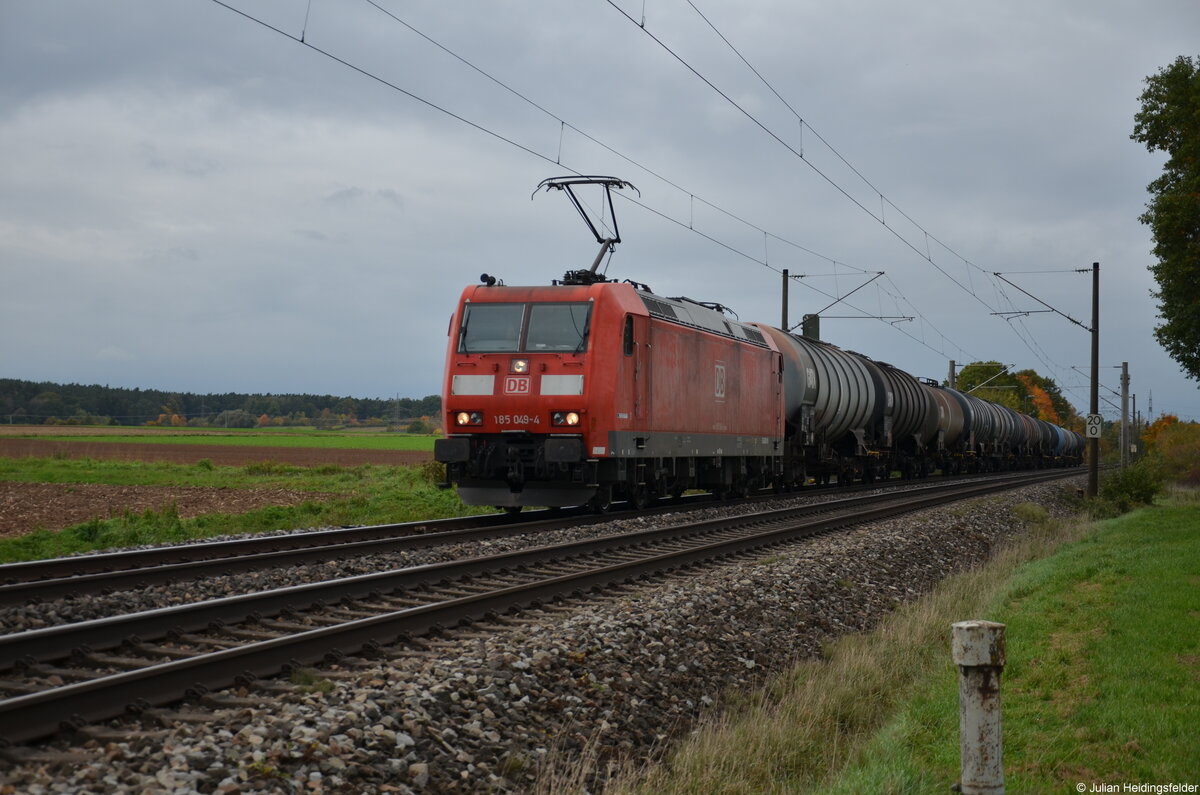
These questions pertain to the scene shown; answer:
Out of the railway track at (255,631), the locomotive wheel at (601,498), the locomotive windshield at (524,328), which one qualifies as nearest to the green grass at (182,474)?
the locomotive wheel at (601,498)

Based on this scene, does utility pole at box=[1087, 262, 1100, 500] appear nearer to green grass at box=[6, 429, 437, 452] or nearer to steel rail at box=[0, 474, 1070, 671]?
steel rail at box=[0, 474, 1070, 671]

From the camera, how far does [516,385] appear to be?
15641 mm

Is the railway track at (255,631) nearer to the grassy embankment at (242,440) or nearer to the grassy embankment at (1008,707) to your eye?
the grassy embankment at (1008,707)

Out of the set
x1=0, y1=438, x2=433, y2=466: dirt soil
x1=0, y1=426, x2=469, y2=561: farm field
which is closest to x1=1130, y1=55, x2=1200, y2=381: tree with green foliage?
x1=0, y1=426, x2=469, y2=561: farm field

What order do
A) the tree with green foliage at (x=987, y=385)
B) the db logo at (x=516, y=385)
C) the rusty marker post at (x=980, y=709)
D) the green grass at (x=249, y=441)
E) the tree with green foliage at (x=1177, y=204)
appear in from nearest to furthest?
the rusty marker post at (x=980, y=709) → the db logo at (x=516, y=385) → the tree with green foliage at (x=1177, y=204) → the green grass at (x=249, y=441) → the tree with green foliage at (x=987, y=385)

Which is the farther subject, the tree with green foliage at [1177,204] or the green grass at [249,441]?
the green grass at [249,441]

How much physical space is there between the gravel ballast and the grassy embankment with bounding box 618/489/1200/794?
434mm

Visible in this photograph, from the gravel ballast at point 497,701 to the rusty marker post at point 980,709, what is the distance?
2209 millimetres

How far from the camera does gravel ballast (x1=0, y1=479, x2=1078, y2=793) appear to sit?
456 cm

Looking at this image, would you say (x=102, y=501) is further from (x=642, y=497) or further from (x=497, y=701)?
(x=497, y=701)

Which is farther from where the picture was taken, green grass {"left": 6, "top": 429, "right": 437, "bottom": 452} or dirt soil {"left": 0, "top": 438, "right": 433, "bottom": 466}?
green grass {"left": 6, "top": 429, "right": 437, "bottom": 452}

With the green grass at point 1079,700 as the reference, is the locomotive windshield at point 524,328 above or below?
above

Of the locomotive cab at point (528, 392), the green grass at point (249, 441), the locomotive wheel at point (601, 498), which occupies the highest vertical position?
the locomotive cab at point (528, 392)

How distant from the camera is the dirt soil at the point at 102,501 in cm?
1874
